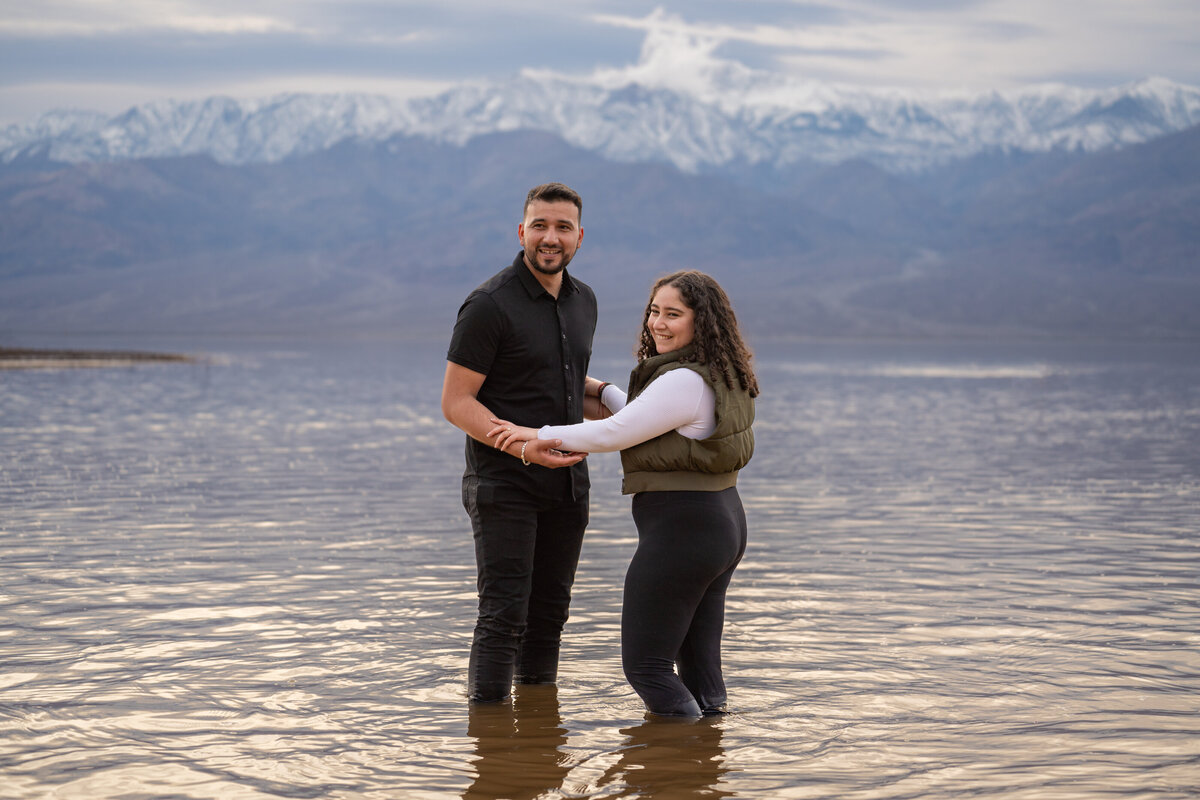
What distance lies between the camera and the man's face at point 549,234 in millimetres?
5164

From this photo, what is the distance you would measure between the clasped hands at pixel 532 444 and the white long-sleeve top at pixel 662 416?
0.59ft

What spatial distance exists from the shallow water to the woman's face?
59.2 inches

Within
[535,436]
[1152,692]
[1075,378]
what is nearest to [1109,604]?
[1152,692]

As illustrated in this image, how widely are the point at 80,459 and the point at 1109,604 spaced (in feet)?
41.2

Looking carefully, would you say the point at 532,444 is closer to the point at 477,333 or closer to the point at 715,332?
the point at 477,333

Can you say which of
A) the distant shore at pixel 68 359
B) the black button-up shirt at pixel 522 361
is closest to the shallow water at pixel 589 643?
the black button-up shirt at pixel 522 361

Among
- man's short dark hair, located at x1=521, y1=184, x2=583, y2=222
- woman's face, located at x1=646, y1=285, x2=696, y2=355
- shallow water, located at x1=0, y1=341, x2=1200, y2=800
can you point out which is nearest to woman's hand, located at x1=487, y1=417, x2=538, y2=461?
woman's face, located at x1=646, y1=285, x2=696, y2=355

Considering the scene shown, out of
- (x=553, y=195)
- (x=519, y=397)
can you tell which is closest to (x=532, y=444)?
(x=519, y=397)

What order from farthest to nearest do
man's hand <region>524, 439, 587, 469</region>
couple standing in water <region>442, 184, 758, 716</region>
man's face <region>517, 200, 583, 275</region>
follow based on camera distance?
1. man's face <region>517, 200, 583, 275</region>
2. man's hand <region>524, 439, 587, 469</region>
3. couple standing in water <region>442, 184, 758, 716</region>

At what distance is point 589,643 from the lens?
22.3ft

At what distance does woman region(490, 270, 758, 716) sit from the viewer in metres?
4.69

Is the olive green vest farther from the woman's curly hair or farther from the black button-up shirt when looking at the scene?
the black button-up shirt

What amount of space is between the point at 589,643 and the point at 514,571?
1696 mm

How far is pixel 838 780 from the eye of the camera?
470 centimetres
